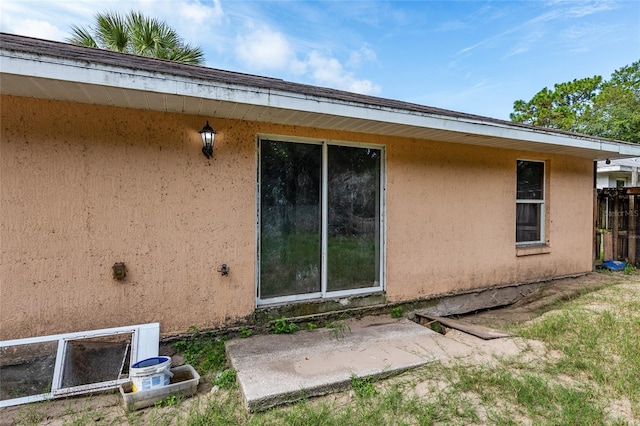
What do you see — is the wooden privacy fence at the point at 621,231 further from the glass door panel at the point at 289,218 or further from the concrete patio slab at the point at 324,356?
the glass door panel at the point at 289,218

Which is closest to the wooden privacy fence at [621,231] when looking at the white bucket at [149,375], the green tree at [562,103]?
the white bucket at [149,375]

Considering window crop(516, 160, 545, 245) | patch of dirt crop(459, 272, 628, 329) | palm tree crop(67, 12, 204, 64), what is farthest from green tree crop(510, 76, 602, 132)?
palm tree crop(67, 12, 204, 64)

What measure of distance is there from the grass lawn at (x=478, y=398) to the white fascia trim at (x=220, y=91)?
2.57 m

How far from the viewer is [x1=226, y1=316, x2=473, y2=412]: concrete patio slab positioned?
8.76ft

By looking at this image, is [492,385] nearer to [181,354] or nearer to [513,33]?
[181,354]

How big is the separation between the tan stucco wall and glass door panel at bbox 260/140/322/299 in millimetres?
201

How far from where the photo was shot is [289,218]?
4105 millimetres

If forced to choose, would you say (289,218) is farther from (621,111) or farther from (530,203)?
(621,111)

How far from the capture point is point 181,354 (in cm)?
344

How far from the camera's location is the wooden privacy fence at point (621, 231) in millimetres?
7844

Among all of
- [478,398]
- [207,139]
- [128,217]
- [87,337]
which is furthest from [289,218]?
[478,398]

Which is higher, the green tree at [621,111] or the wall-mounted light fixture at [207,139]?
the green tree at [621,111]

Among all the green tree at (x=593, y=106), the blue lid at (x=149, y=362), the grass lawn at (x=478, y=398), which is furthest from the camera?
the green tree at (x=593, y=106)

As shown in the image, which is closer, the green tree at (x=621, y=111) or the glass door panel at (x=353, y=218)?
the glass door panel at (x=353, y=218)
